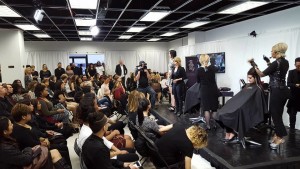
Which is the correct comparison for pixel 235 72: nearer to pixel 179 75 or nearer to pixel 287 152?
pixel 179 75

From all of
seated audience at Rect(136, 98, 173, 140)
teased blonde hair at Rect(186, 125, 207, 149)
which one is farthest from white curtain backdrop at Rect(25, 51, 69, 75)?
teased blonde hair at Rect(186, 125, 207, 149)

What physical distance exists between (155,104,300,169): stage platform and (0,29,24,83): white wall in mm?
6291

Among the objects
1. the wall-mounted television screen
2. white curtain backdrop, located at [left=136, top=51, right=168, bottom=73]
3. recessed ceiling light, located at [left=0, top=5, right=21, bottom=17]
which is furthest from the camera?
white curtain backdrop, located at [left=136, top=51, right=168, bottom=73]

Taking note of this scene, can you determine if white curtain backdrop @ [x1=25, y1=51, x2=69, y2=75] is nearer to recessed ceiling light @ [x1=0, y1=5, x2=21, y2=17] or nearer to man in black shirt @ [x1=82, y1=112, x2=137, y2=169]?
recessed ceiling light @ [x1=0, y1=5, x2=21, y2=17]

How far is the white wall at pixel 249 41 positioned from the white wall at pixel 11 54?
5676 mm

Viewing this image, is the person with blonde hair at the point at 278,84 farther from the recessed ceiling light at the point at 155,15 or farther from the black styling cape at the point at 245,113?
the recessed ceiling light at the point at 155,15

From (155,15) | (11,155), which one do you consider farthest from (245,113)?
(155,15)

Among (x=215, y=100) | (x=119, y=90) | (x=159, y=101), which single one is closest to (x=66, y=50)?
(x=159, y=101)

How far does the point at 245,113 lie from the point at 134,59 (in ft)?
30.2

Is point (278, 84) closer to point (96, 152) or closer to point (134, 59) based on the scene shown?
point (96, 152)

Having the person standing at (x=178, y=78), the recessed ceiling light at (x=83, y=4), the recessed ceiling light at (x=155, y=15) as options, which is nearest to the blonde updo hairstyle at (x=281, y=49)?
the person standing at (x=178, y=78)

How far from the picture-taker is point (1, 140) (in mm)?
1924

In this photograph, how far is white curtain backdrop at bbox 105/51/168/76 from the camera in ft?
39.1

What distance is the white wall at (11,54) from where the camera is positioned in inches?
293
